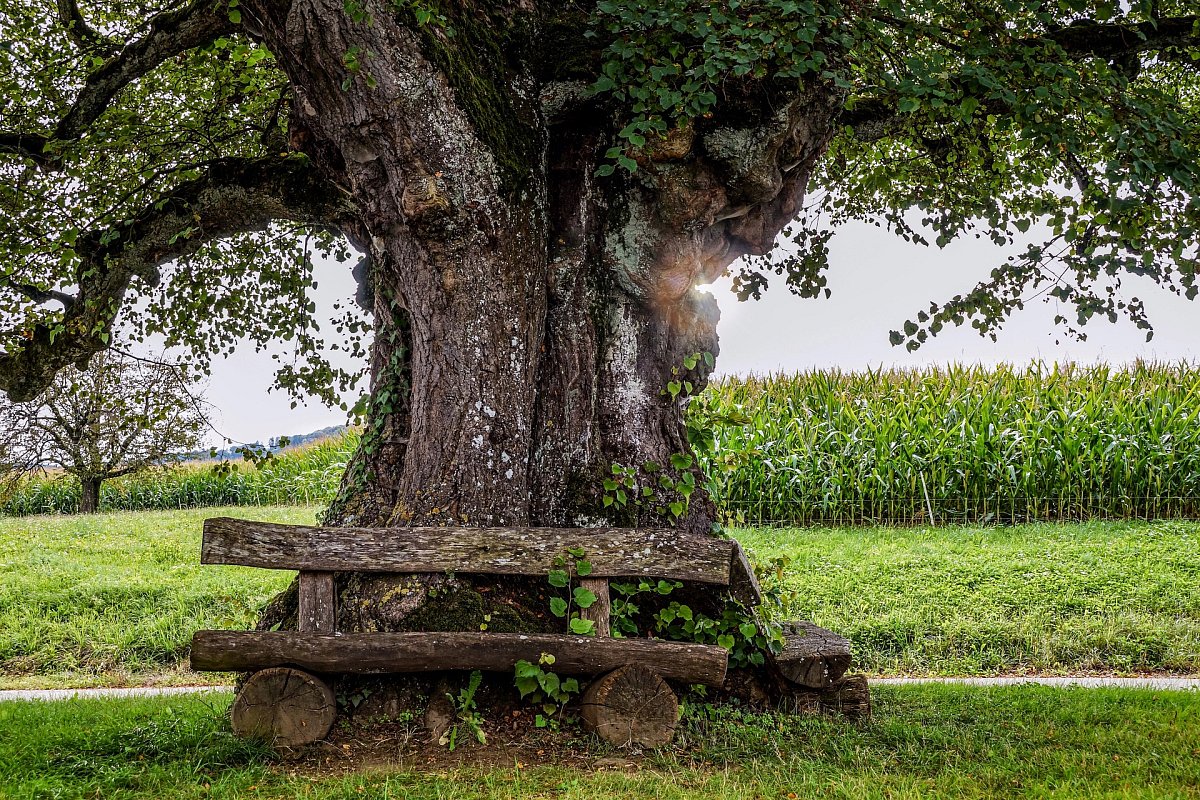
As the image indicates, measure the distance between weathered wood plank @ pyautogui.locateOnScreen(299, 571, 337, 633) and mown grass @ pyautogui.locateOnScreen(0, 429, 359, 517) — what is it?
16.6 m

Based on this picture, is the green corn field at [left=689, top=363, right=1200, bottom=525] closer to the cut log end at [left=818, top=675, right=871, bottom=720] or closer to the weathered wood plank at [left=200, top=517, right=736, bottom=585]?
the cut log end at [left=818, top=675, right=871, bottom=720]

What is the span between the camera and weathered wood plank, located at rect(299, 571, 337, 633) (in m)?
4.55

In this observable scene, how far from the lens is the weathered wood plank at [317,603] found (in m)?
4.55

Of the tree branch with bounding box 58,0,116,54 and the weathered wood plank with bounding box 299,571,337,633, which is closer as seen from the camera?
the weathered wood plank with bounding box 299,571,337,633

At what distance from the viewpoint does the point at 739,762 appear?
4.36 metres

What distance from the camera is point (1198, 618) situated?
841cm

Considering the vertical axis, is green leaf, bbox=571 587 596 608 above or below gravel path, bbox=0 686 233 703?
above

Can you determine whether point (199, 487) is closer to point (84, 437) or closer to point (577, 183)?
point (84, 437)

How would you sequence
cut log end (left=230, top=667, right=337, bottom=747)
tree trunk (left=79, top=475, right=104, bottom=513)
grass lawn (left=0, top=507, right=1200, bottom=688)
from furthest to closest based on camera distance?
tree trunk (left=79, top=475, right=104, bottom=513), grass lawn (left=0, top=507, right=1200, bottom=688), cut log end (left=230, top=667, right=337, bottom=747)

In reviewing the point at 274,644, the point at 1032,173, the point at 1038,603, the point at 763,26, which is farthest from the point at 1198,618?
the point at 274,644

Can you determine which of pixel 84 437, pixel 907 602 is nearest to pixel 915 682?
pixel 907 602

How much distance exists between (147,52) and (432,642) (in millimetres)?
4950

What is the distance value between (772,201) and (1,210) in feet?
21.0

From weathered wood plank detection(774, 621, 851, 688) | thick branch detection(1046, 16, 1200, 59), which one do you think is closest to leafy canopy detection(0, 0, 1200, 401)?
thick branch detection(1046, 16, 1200, 59)
